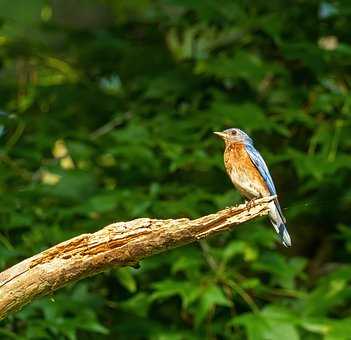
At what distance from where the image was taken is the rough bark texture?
12.0ft

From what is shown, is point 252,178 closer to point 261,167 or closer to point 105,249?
point 261,167

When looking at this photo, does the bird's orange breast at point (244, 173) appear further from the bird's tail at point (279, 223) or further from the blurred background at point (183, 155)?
the blurred background at point (183, 155)

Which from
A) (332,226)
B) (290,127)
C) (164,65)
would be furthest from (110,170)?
(332,226)

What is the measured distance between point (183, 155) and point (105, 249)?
204 centimetres

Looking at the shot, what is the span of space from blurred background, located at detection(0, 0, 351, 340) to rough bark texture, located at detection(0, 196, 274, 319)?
4.20 feet

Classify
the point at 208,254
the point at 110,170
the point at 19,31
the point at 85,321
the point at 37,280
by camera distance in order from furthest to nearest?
the point at 19,31 → the point at 110,170 → the point at 208,254 → the point at 85,321 → the point at 37,280

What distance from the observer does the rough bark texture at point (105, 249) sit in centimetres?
367

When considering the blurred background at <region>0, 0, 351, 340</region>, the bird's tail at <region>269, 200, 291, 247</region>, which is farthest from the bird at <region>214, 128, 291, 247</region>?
the blurred background at <region>0, 0, 351, 340</region>

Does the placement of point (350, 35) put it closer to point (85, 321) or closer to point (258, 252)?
point (258, 252)

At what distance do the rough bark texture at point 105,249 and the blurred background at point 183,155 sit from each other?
128 cm

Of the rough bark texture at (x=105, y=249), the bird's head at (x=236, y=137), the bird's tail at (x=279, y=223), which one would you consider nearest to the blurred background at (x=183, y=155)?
the bird's head at (x=236, y=137)

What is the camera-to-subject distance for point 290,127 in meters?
6.56

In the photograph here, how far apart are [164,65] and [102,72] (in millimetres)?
534

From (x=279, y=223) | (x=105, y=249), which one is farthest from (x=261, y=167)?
(x=105, y=249)
